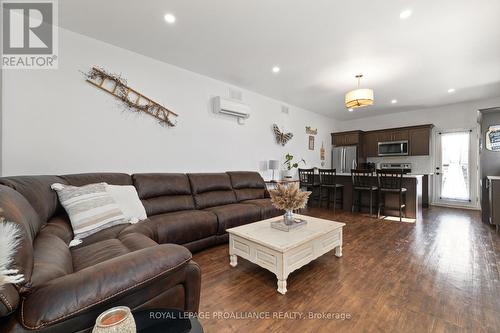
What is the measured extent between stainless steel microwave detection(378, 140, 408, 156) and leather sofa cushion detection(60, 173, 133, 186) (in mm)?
6536

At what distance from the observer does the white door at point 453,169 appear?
5246mm

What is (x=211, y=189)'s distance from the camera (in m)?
3.35

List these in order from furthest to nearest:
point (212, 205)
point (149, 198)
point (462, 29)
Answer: point (212, 205), point (149, 198), point (462, 29)

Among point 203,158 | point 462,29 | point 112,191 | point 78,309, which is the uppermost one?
point 462,29

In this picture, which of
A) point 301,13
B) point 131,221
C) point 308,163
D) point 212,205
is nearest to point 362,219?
point 308,163

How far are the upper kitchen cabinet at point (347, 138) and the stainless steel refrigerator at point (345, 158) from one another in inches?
5.8

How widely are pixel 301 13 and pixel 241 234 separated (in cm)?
238

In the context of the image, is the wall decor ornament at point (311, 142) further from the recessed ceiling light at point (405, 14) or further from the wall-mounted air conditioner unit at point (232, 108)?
the recessed ceiling light at point (405, 14)

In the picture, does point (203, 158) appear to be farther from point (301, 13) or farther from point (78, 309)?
point (78, 309)

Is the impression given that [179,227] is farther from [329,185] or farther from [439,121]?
[439,121]

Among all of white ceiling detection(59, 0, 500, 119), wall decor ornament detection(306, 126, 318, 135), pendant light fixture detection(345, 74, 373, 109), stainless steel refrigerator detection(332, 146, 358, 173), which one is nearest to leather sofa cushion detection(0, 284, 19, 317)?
white ceiling detection(59, 0, 500, 119)

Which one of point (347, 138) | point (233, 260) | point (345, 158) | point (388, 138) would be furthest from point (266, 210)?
point (388, 138)

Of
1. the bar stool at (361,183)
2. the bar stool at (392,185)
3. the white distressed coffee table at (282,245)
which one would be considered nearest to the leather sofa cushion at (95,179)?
the white distressed coffee table at (282,245)

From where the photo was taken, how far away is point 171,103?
338cm
